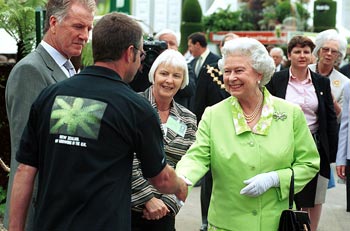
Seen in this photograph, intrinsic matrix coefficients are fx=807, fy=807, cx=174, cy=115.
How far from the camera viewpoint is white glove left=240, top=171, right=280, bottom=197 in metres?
4.60

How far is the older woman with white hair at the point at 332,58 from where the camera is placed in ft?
26.8

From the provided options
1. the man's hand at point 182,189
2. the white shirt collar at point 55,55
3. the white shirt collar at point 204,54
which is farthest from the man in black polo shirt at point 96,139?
the white shirt collar at point 204,54

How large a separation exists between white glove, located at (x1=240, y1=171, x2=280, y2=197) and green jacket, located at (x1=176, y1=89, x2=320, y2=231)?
5 cm

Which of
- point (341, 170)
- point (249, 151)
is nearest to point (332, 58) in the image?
point (341, 170)

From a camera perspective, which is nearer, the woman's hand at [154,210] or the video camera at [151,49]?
the woman's hand at [154,210]

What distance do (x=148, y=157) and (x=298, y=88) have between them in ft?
12.9

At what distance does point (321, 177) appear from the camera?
7.46 metres

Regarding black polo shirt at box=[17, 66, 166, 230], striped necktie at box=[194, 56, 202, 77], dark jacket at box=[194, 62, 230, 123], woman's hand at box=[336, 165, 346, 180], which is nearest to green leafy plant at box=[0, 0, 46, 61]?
dark jacket at box=[194, 62, 230, 123]

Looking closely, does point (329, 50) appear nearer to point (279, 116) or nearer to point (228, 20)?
point (279, 116)

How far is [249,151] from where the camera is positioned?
473 cm

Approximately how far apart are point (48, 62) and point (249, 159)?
1295mm

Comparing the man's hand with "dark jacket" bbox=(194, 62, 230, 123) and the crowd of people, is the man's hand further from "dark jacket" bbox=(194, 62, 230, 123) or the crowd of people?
"dark jacket" bbox=(194, 62, 230, 123)

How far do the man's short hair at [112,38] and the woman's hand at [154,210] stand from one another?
159cm

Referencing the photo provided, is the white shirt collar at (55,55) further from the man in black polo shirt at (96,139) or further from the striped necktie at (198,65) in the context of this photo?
the striped necktie at (198,65)
